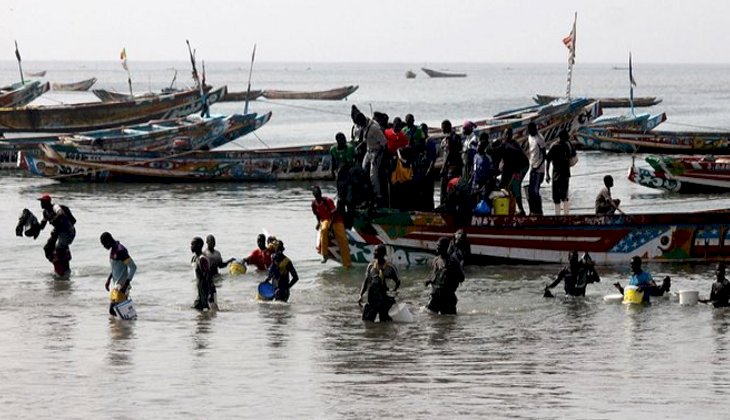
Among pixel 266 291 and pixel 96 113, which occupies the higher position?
pixel 96 113

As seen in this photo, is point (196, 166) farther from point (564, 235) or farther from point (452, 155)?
point (564, 235)

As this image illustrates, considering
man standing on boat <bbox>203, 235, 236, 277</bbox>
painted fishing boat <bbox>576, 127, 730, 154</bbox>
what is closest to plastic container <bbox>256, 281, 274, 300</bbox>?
man standing on boat <bbox>203, 235, 236, 277</bbox>

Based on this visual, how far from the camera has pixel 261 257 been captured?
20.8m

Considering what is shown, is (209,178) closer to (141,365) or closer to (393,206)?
(393,206)

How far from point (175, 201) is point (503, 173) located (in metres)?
13.4

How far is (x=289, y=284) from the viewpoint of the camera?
18094 millimetres

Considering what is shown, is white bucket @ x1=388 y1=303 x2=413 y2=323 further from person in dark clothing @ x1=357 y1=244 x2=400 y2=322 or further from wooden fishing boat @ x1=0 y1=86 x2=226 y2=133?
wooden fishing boat @ x1=0 y1=86 x2=226 y2=133

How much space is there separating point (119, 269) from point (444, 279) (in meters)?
3.85

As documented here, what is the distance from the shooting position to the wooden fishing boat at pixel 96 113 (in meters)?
49.0

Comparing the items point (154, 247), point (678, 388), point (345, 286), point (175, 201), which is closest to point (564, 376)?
point (678, 388)

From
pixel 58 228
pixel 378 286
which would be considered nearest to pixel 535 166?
pixel 378 286

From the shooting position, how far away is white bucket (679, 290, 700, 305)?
17.7m

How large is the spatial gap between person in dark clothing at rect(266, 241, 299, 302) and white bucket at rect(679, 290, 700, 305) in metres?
4.78

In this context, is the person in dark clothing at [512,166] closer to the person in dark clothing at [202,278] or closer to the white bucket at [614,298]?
the white bucket at [614,298]
